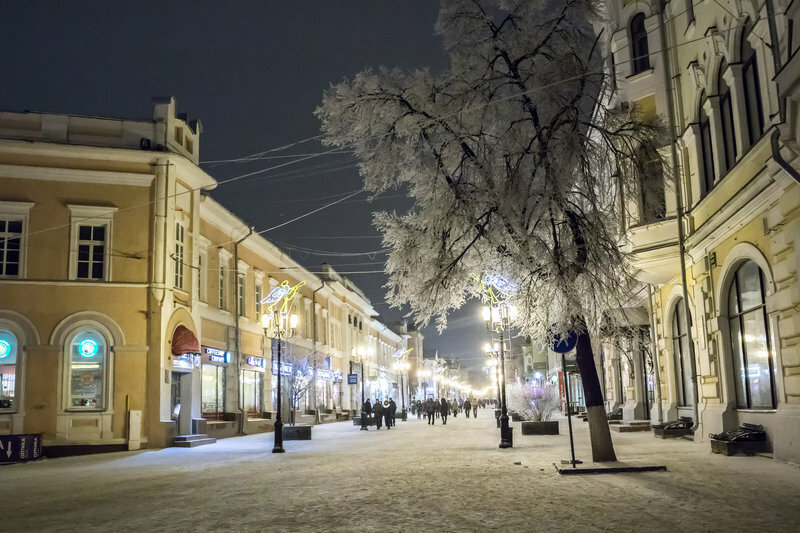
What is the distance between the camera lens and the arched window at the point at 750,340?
15438mm

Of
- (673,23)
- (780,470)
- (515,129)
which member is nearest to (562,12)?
(515,129)

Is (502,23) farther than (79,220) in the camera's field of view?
No

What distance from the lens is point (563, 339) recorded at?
13.4 metres

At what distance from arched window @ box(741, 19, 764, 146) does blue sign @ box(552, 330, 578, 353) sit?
18.0 ft

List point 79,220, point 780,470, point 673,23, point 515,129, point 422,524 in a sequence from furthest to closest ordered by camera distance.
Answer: point 79,220
point 673,23
point 515,129
point 780,470
point 422,524

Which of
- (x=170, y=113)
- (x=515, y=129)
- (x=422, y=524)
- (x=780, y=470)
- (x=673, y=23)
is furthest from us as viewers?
(x=170, y=113)

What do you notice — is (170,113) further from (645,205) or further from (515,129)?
(645,205)

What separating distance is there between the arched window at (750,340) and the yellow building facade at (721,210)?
0.14ft

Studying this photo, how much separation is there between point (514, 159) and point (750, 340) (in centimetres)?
750

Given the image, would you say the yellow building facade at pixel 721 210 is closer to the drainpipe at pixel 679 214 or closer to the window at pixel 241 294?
the drainpipe at pixel 679 214

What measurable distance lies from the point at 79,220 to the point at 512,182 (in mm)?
16833

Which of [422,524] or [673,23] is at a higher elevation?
[673,23]

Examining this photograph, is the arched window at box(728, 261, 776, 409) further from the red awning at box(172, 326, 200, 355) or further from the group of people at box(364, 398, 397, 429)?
the group of people at box(364, 398, 397, 429)

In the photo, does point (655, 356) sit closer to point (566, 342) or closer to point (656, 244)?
point (656, 244)
